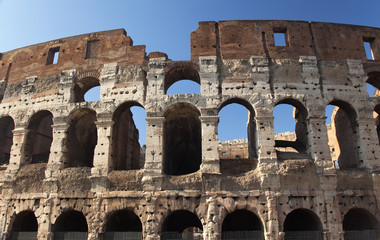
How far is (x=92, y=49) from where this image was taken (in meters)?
13.8

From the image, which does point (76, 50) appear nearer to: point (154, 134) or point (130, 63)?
point (130, 63)

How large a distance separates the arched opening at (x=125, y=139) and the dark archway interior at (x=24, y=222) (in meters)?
4.15

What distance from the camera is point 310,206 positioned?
10570 millimetres

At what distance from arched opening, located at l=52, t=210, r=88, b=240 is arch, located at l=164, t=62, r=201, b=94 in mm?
6383

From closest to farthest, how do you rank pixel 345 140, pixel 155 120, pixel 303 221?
pixel 155 120
pixel 303 221
pixel 345 140

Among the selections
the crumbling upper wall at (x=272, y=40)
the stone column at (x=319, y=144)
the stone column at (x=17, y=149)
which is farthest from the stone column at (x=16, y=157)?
the stone column at (x=319, y=144)

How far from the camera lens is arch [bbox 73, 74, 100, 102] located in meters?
13.2

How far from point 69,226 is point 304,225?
946cm

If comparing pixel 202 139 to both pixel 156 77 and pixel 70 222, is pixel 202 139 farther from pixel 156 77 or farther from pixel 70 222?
pixel 70 222

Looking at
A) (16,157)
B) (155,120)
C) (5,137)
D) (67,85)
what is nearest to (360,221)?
(155,120)

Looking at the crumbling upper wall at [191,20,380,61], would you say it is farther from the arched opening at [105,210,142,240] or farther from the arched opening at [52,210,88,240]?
the arched opening at [52,210,88,240]

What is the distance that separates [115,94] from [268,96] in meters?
6.23

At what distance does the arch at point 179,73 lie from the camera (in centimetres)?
1260

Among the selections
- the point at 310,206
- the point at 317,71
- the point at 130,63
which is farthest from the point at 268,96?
the point at 130,63
